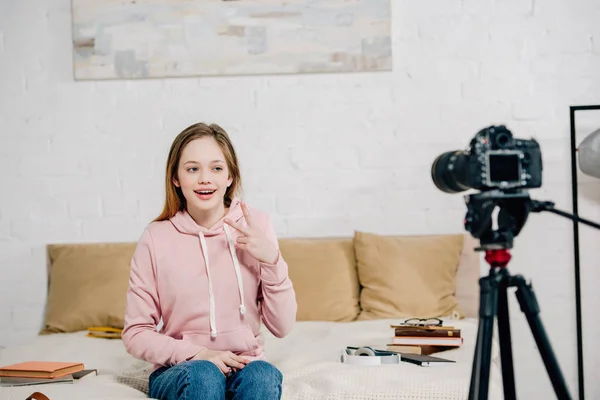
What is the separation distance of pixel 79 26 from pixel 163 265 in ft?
5.53

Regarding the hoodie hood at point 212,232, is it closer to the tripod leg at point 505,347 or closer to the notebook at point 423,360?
the notebook at point 423,360

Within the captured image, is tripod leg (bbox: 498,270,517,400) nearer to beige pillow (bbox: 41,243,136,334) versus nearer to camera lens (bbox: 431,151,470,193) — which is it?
camera lens (bbox: 431,151,470,193)

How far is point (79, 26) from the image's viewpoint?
3.29 m

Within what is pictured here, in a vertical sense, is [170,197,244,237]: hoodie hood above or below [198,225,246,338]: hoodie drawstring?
above

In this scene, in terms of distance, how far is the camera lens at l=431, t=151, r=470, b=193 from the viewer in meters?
1.45

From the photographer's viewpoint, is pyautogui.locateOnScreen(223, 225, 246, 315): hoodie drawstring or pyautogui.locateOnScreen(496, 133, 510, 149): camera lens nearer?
pyautogui.locateOnScreen(496, 133, 510, 149): camera lens

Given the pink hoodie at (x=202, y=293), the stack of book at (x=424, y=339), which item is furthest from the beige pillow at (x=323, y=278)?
the pink hoodie at (x=202, y=293)

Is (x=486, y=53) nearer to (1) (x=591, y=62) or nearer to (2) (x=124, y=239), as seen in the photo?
(1) (x=591, y=62)

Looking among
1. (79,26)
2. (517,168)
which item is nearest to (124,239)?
(79,26)

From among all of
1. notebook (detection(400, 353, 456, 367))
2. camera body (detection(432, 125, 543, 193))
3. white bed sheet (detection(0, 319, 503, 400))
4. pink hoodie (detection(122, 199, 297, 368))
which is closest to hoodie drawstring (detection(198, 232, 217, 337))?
pink hoodie (detection(122, 199, 297, 368))

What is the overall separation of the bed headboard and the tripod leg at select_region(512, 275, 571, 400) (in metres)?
1.53

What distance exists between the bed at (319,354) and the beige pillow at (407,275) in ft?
0.04

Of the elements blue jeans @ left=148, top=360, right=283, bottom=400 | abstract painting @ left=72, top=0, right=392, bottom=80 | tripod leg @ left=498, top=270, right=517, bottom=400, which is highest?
abstract painting @ left=72, top=0, right=392, bottom=80

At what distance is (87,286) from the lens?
3.08 metres
